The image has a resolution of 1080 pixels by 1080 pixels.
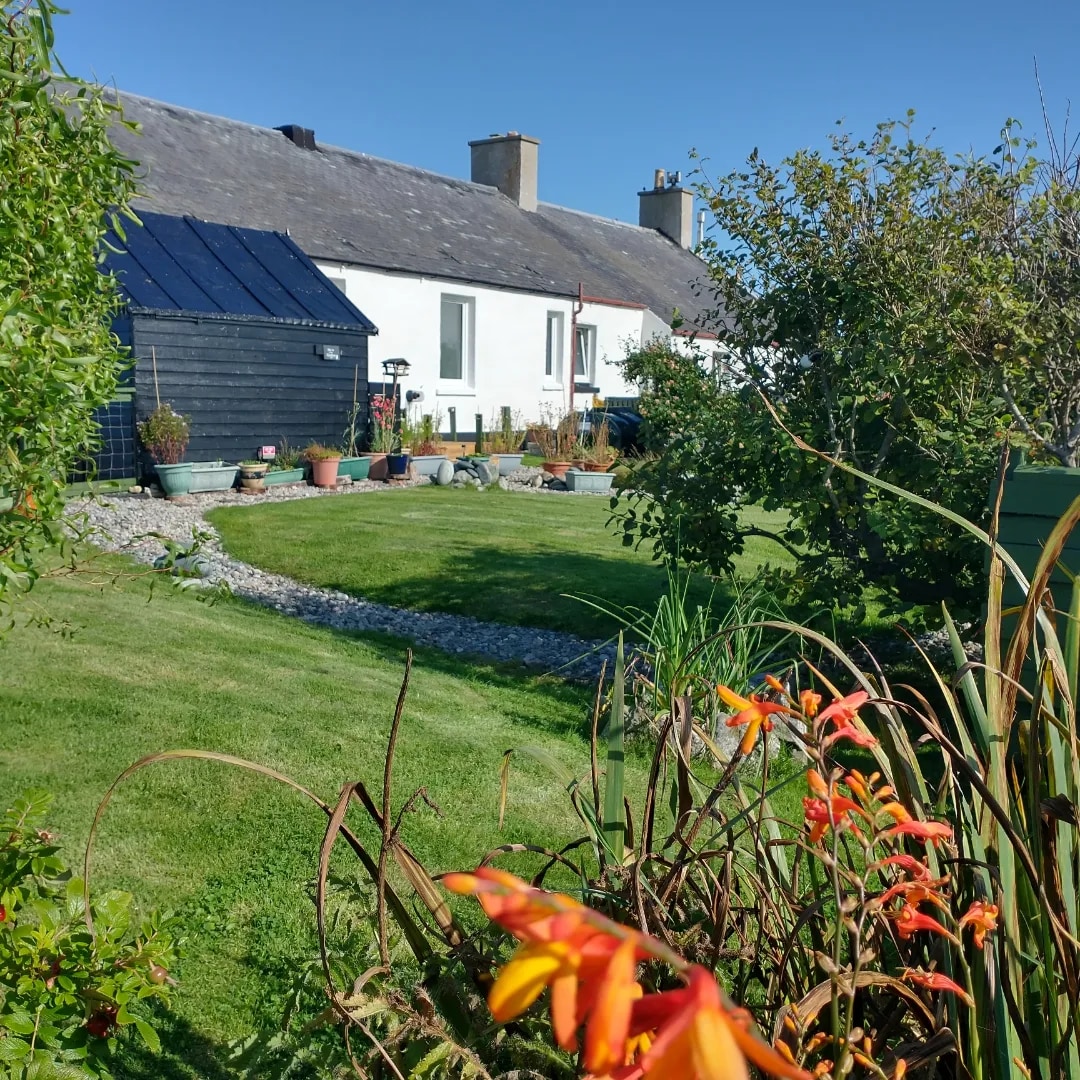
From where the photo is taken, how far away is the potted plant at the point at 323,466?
49.2 ft

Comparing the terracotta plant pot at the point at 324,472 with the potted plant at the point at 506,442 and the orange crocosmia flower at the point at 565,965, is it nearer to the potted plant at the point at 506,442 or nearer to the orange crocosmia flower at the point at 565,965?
the potted plant at the point at 506,442

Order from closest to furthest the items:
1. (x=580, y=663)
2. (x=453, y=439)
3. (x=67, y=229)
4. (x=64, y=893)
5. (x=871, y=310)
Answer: (x=64, y=893) < (x=67, y=229) < (x=871, y=310) < (x=580, y=663) < (x=453, y=439)

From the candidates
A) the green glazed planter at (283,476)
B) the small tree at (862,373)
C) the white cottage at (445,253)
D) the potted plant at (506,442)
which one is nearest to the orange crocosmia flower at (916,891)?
the small tree at (862,373)

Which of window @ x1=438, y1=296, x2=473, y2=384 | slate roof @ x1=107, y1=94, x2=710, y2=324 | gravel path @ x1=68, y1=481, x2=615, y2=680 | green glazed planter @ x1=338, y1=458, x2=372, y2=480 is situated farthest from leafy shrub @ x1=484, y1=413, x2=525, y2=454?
gravel path @ x1=68, y1=481, x2=615, y2=680

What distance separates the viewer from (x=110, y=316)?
3.74 metres

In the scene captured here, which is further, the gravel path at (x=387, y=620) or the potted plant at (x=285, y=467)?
the potted plant at (x=285, y=467)

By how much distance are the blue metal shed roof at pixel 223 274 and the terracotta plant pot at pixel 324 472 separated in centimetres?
219

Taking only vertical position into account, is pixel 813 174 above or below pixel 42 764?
above

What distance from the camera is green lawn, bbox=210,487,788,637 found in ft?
27.4

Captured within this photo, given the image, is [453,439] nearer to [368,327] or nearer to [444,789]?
[368,327]

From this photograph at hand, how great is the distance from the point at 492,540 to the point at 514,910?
416 inches

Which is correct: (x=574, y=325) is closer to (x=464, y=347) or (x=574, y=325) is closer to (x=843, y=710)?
(x=464, y=347)

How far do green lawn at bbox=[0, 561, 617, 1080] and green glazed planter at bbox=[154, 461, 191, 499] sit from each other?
6.34 metres

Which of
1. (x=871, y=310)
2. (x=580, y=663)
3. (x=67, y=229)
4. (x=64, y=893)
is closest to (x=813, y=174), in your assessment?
(x=871, y=310)
